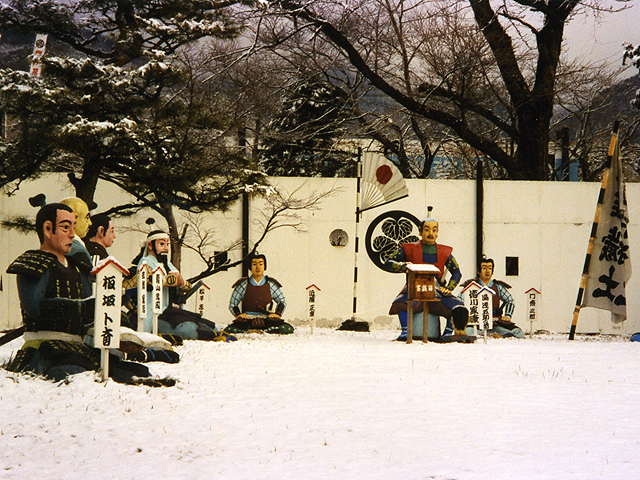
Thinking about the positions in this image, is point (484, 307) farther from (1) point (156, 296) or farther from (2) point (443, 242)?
(1) point (156, 296)

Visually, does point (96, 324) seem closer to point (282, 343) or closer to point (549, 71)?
point (282, 343)

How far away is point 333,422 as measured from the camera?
444 cm

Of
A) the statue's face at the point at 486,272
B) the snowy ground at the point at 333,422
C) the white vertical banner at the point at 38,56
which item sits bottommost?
the snowy ground at the point at 333,422

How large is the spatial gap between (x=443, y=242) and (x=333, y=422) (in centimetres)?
742

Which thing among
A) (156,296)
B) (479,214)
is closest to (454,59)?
(479,214)

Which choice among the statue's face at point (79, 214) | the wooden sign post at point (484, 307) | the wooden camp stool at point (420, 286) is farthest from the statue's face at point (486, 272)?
the statue's face at point (79, 214)

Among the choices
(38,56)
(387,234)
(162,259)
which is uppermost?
(38,56)

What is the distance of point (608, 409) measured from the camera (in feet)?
15.7

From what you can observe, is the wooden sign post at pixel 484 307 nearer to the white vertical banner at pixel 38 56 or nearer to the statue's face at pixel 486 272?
the statue's face at pixel 486 272

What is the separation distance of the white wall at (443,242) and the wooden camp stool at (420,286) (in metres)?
3.03

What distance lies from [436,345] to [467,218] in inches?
155

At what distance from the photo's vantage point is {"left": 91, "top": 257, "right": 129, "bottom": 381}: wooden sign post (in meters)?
5.16

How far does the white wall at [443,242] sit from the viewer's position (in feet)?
37.2

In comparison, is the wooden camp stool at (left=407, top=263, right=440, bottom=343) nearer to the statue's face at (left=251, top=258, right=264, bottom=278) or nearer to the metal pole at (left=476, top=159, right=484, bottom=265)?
the statue's face at (left=251, top=258, right=264, bottom=278)
